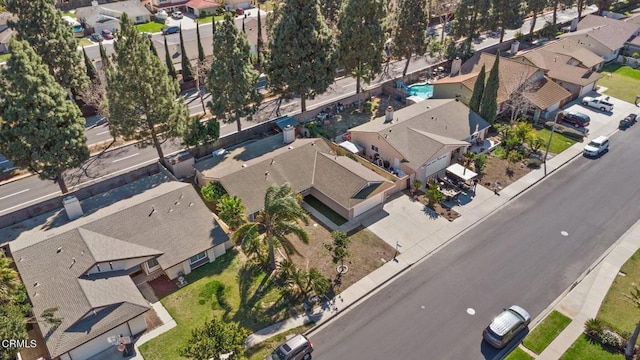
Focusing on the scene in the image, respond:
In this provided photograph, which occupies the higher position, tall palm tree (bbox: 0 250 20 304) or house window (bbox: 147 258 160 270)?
tall palm tree (bbox: 0 250 20 304)

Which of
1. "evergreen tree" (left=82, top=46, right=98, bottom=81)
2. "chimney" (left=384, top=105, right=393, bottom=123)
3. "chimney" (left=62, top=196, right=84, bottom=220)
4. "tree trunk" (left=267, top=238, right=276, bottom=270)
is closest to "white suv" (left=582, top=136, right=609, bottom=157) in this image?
"chimney" (left=384, top=105, right=393, bottom=123)

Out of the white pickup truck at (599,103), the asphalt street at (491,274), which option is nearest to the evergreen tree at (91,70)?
the asphalt street at (491,274)

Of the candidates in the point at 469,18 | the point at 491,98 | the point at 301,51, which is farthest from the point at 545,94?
the point at 301,51

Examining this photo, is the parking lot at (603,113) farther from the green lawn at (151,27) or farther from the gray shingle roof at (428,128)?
the green lawn at (151,27)

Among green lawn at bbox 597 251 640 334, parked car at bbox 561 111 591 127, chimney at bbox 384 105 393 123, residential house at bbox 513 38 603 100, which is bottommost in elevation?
green lawn at bbox 597 251 640 334

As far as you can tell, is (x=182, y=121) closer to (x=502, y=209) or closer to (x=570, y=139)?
(x=502, y=209)

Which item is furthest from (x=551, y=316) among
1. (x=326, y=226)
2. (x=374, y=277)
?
(x=326, y=226)

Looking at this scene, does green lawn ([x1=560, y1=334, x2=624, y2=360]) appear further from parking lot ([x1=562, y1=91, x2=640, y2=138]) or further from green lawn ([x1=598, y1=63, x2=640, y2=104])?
green lawn ([x1=598, y1=63, x2=640, y2=104])
